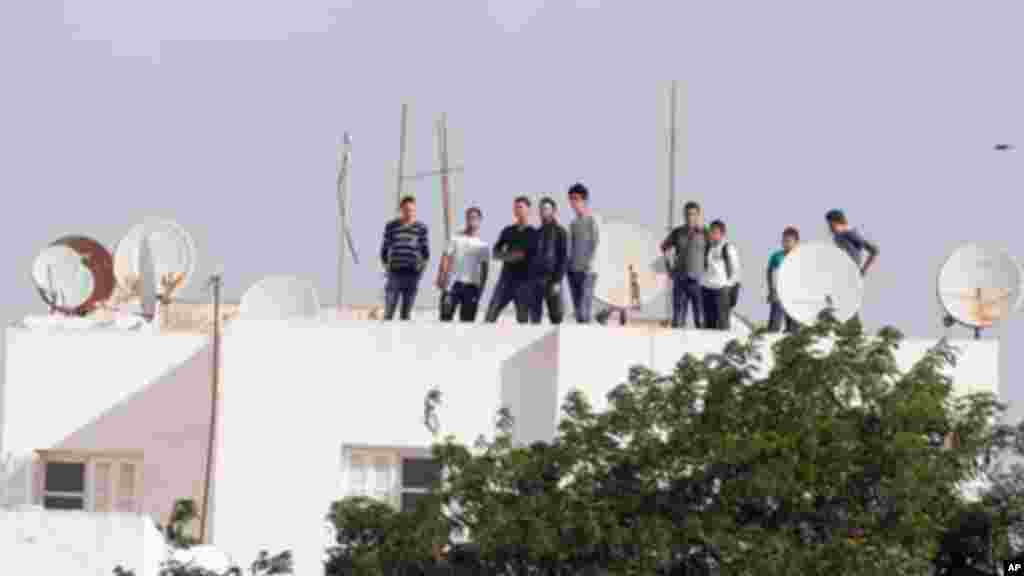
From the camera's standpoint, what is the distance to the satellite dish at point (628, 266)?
2250 inches

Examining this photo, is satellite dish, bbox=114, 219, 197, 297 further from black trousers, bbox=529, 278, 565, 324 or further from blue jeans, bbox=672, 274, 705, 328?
blue jeans, bbox=672, 274, 705, 328

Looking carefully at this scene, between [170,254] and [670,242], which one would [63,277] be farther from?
[670,242]

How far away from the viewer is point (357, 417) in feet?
189

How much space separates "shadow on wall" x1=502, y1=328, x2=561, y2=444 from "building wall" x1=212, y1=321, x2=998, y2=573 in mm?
11

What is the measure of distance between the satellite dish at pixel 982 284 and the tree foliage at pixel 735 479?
11355mm

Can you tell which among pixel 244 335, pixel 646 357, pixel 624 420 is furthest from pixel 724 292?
pixel 624 420

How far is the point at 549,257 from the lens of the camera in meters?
54.0

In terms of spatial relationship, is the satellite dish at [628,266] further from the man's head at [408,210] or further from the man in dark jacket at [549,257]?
the man's head at [408,210]

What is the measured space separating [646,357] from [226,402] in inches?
188

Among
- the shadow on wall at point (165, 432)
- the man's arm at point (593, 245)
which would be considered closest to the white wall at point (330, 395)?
the shadow on wall at point (165, 432)

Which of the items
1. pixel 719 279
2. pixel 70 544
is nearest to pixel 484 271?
pixel 719 279

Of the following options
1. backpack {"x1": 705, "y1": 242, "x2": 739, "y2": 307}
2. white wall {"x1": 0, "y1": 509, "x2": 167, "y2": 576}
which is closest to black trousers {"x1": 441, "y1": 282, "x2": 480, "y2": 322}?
backpack {"x1": 705, "y1": 242, "x2": 739, "y2": 307}

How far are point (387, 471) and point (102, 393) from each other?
143 inches

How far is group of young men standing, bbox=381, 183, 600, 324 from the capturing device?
177 feet
